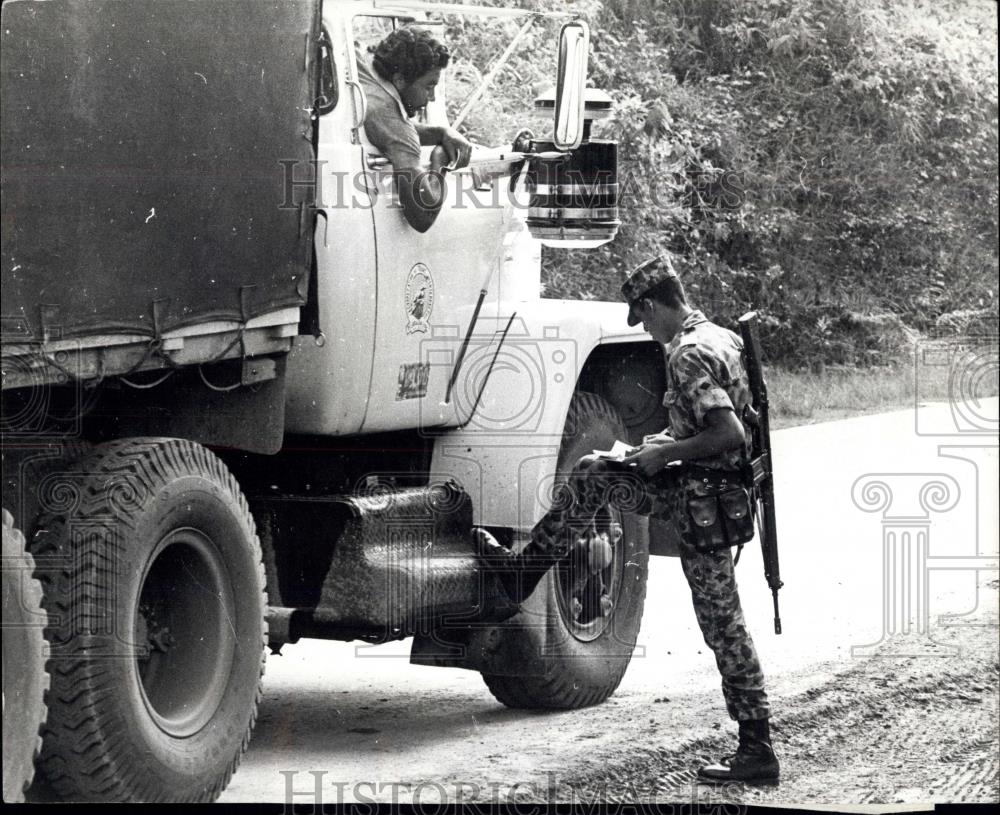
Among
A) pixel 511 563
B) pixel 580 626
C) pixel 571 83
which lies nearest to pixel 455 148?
pixel 571 83

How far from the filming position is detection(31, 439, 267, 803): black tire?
4.41 m

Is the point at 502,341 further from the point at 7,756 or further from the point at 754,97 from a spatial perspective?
the point at 754,97

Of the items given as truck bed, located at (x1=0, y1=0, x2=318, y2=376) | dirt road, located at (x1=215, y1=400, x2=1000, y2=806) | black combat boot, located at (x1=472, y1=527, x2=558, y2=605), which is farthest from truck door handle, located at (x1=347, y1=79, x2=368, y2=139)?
dirt road, located at (x1=215, y1=400, x2=1000, y2=806)

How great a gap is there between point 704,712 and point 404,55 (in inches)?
106

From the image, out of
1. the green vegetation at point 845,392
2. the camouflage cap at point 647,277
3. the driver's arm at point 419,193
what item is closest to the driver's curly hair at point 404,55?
the driver's arm at point 419,193

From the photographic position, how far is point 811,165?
17516 millimetres

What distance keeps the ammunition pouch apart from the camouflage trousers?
1.3 inches

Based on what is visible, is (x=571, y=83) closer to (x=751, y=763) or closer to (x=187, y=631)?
(x=187, y=631)

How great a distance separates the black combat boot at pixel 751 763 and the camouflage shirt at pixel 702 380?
0.86 metres

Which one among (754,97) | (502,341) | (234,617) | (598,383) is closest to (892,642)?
(598,383)

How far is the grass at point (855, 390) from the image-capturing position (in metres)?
16.5

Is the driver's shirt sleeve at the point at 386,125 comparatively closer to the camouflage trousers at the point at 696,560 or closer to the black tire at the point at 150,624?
the camouflage trousers at the point at 696,560

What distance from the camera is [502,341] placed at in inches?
257

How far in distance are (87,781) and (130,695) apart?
9.3 inches
